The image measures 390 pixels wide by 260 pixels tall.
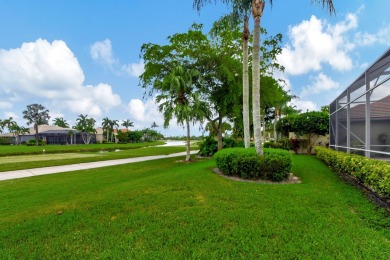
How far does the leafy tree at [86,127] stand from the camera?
7238cm

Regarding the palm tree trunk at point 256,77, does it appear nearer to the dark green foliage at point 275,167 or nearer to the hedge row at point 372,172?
the dark green foliage at point 275,167

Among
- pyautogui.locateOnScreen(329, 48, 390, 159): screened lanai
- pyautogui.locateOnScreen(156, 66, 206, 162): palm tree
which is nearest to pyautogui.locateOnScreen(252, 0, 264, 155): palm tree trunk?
pyautogui.locateOnScreen(329, 48, 390, 159): screened lanai

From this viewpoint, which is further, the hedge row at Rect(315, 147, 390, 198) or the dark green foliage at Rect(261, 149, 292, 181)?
the dark green foliage at Rect(261, 149, 292, 181)

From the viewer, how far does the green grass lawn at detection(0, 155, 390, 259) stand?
3254 millimetres

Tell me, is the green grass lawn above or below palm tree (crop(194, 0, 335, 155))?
below

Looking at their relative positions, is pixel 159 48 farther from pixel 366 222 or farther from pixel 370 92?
pixel 366 222

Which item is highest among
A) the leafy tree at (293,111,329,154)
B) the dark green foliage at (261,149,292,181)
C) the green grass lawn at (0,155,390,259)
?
the leafy tree at (293,111,329,154)

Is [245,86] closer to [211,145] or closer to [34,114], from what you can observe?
[211,145]

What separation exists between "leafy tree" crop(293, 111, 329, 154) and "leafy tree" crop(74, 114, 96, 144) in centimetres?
6808

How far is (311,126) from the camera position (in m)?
19.6

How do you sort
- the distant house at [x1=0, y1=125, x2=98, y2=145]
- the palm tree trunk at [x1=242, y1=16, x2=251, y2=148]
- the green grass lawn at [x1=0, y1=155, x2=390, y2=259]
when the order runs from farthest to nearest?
the distant house at [x1=0, y1=125, x2=98, y2=145]
the palm tree trunk at [x1=242, y1=16, x2=251, y2=148]
the green grass lawn at [x1=0, y1=155, x2=390, y2=259]

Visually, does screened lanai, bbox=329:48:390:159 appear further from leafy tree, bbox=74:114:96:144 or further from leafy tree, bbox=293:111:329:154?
leafy tree, bbox=74:114:96:144

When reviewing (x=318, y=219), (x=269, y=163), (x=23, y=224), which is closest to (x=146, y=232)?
(x=23, y=224)

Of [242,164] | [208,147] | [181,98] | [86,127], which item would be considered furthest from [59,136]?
[242,164]
